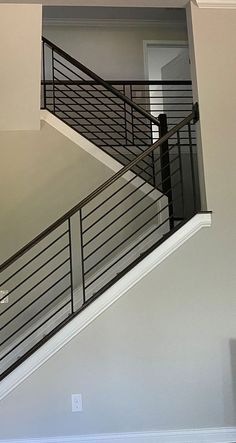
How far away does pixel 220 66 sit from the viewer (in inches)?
158

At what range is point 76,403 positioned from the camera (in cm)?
349

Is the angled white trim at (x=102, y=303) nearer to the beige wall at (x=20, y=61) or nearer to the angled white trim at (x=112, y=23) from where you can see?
the beige wall at (x=20, y=61)

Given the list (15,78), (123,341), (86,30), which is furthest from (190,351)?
(86,30)

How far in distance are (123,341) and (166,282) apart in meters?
0.54

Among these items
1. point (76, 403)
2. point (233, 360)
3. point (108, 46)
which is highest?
point (108, 46)

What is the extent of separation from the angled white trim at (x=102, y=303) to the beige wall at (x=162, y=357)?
0.16 ft

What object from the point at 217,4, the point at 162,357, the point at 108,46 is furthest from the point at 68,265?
the point at 108,46

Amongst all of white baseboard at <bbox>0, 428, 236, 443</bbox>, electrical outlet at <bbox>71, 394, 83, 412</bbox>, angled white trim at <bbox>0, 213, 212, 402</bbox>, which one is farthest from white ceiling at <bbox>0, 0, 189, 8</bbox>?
white baseboard at <bbox>0, 428, 236, 443</bbox>

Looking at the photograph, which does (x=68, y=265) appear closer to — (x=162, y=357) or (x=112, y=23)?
(x=162, y=357)

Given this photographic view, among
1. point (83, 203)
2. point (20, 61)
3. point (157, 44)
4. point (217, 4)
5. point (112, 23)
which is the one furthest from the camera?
point (157, 44)

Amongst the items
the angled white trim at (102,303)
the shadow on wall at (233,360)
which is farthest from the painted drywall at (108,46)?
the shadow on wall at (233,360)

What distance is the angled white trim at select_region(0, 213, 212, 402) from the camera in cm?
344

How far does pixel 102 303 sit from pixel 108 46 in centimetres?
417

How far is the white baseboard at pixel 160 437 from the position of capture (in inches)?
135
